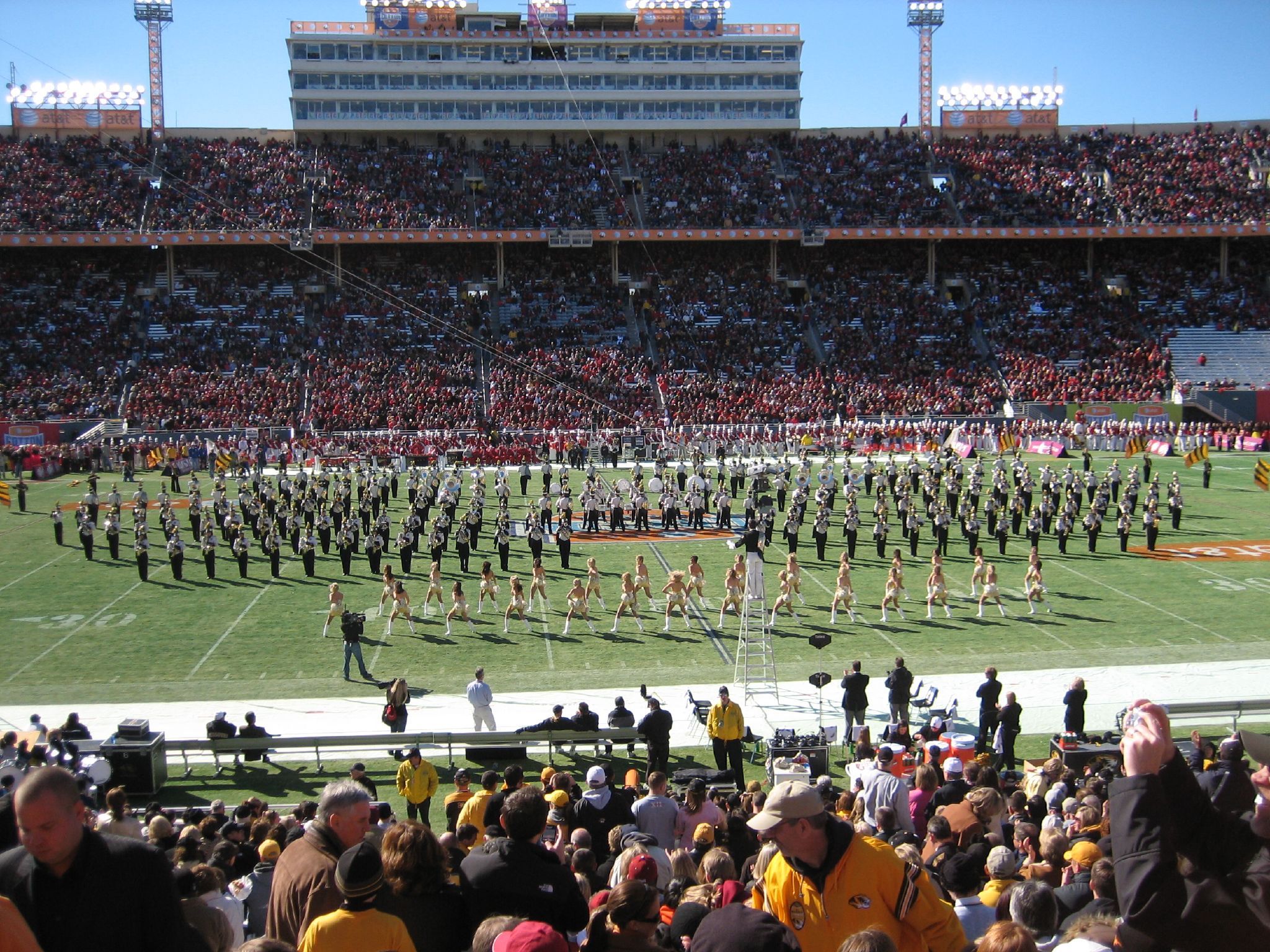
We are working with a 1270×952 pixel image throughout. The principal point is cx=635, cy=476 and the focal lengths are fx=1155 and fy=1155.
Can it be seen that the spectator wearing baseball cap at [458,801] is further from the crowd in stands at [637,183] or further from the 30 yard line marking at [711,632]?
the crowd in stands at [637,183]

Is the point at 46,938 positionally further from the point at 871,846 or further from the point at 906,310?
the point at 906,310

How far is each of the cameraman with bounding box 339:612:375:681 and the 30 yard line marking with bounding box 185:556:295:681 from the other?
2.00 metres

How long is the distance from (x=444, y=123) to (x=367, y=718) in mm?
44421

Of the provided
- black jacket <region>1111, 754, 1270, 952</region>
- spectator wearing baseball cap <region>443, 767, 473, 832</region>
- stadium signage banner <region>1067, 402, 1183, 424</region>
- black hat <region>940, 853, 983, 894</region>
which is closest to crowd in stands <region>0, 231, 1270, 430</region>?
stadium signage banner <region>1067, 402, 1183, 424</region>

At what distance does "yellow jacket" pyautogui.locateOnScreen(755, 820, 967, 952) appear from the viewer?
3.55m

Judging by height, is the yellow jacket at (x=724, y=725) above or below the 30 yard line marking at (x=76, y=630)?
above

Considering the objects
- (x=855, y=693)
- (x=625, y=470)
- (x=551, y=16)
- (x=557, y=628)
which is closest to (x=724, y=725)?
(x=855, y=693)

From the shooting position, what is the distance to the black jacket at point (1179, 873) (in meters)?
2.88

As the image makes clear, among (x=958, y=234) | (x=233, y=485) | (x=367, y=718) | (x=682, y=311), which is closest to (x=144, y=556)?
(x=367, y=718)

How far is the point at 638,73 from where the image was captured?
52.5 meters

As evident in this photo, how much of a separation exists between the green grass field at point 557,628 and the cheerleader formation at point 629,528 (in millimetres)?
236

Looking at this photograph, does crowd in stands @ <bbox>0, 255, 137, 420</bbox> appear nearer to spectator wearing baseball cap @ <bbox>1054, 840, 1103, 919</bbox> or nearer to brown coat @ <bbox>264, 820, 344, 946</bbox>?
Answer: brown coat @ <bbox>264, 820, 344, 946</bbox>

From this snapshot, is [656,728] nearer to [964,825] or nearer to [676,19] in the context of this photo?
[964,825]

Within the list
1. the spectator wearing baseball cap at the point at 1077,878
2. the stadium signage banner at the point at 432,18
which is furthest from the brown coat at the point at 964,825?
the stadium signage banner at the point at 432,18
